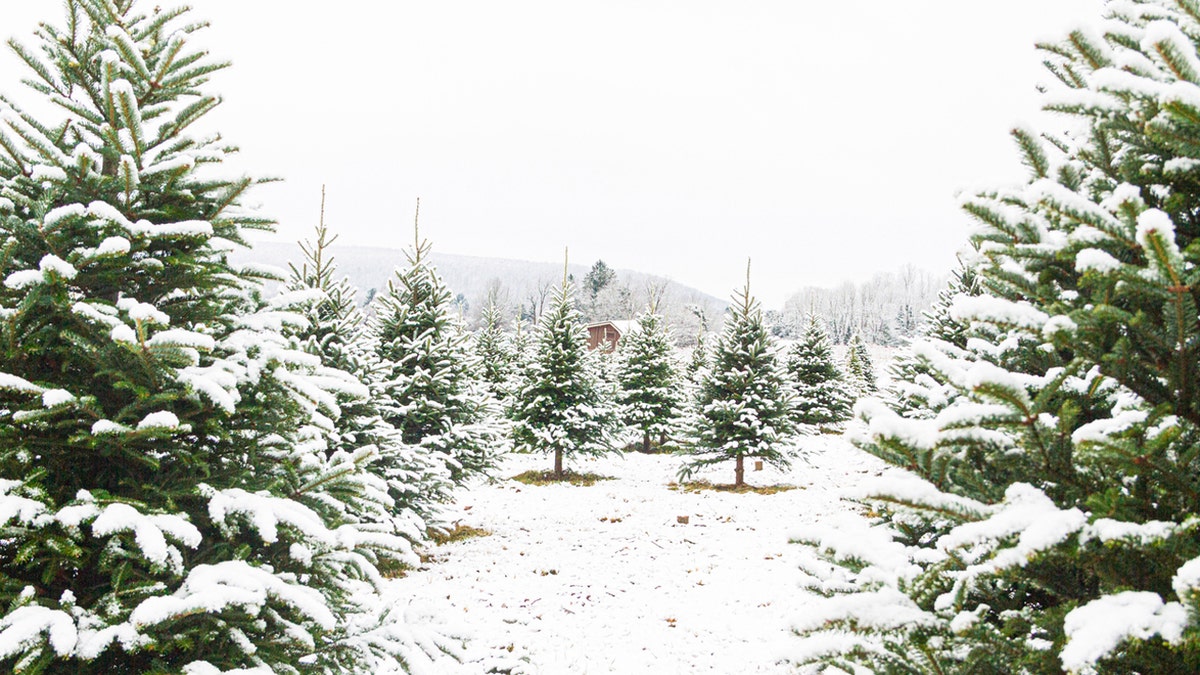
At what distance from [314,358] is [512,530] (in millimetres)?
8803

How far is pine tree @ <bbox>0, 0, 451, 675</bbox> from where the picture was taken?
267cm

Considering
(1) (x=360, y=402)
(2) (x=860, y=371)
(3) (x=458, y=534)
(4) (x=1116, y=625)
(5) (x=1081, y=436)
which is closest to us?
(4) (x=1116, y=625)

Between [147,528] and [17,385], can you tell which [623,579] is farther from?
[17,385]

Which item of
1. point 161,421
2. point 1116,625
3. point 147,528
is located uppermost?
point 161,421

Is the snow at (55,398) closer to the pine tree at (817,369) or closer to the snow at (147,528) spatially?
the snow at (147,528)

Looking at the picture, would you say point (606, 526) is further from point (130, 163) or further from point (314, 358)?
point (130, 163)

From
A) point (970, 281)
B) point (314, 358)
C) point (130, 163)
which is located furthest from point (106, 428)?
point (970, 281)

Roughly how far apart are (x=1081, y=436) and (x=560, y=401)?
1586 centimetres

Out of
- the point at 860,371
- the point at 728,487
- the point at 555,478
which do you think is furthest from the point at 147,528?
the point at 860,371

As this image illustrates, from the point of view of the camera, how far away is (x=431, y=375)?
35.9ft

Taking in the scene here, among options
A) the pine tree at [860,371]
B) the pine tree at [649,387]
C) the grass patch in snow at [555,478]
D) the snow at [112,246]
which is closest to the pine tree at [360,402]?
the snow at [112,246]

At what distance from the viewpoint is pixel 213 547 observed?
3078mm

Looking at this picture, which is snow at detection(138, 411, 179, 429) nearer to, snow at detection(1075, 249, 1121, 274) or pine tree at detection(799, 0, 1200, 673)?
pine tree at detection(799, 0, 1200, 673)

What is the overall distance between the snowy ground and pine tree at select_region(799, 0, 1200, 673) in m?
0.52
